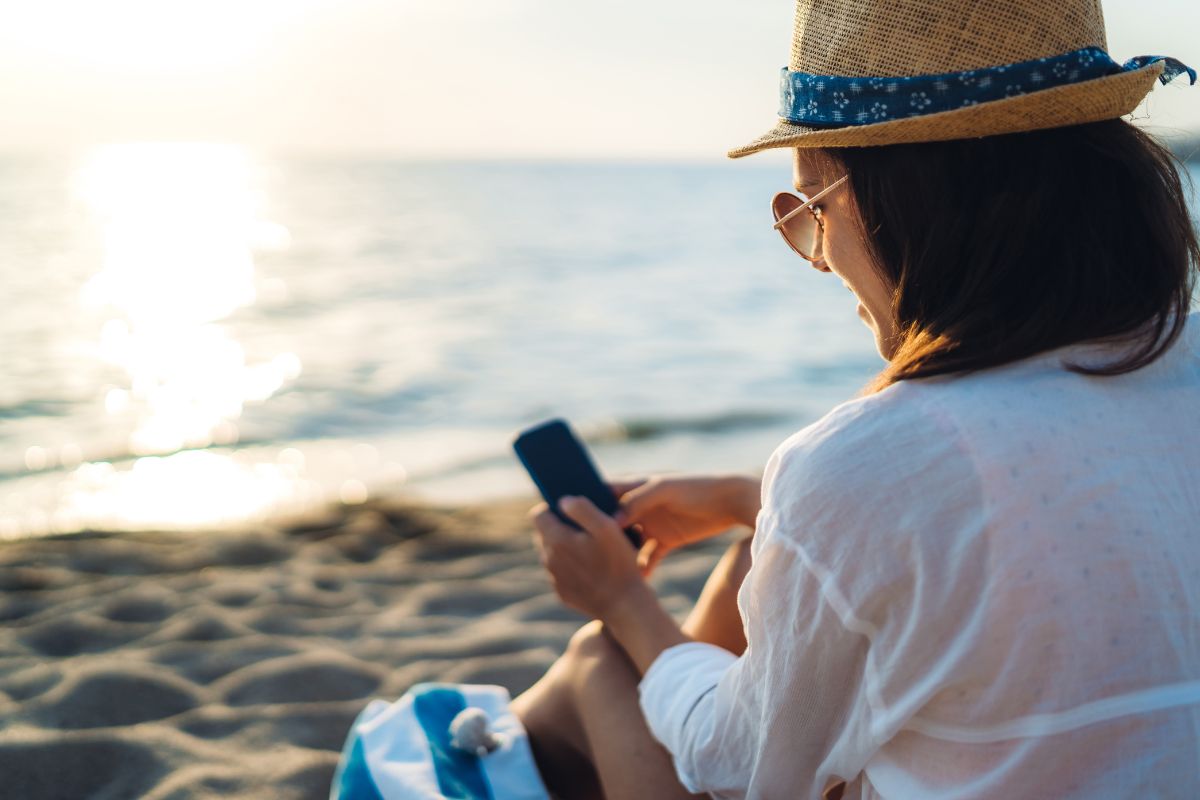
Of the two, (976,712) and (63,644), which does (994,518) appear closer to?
(976,712)

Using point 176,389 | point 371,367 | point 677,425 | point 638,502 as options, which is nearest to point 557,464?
point 638,502

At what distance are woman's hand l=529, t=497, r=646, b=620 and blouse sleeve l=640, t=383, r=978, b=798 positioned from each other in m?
0.58

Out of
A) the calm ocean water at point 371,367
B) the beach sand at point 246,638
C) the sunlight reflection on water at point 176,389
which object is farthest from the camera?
the calm ocean water at point 371,367

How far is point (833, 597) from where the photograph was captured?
49.5 inches

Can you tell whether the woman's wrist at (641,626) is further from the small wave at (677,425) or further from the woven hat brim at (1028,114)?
the small wave at (677,425)

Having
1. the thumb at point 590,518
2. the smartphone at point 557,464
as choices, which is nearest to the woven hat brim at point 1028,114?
the thumb at point 590,518

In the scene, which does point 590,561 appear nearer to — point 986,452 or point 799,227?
point 799,227

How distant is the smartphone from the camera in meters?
2.26

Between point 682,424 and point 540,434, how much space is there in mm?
5601

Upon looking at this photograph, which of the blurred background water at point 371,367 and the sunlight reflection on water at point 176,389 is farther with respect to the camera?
the blurred background water at point 371,367

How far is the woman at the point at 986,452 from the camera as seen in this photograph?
1.19m

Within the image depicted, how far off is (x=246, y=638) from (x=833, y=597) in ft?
8.56

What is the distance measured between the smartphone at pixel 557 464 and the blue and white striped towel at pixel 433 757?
1.53 feet

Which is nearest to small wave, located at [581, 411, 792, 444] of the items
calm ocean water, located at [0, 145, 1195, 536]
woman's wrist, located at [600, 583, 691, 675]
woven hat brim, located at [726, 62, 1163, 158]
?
calm ocean water, located at [0, 145, 1195, 536]
